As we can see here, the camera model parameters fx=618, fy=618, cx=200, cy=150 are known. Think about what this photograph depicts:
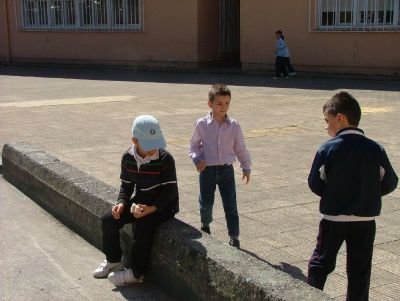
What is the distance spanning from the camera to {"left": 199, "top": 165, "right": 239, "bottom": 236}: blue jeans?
15.6 ft

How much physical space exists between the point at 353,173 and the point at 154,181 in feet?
4.81

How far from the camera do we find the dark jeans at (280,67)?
1865 cm

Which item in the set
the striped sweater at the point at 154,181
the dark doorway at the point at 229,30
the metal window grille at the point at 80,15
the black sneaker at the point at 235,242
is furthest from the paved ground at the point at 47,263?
the metal window grille at the point at 80,15

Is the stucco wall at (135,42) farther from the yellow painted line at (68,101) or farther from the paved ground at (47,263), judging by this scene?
the paved ground at (47,263)

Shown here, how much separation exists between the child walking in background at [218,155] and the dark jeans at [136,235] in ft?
1.74

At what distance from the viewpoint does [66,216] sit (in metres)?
5.63

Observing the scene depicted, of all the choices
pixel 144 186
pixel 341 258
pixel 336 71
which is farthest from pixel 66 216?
pixel 336 71

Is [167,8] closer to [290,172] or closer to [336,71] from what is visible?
[336,71]

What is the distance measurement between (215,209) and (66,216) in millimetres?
1386

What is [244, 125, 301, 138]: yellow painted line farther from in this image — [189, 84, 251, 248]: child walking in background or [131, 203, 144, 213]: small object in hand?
[131, 203, 144, 213]: small object in hand

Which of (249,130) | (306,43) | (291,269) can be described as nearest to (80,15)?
(306,43)

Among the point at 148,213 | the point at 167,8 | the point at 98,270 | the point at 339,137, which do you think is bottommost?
the point at 98,270

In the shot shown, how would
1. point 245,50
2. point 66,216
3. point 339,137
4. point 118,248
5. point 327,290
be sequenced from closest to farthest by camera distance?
1. point 339,137
2. point 327,290
3. point 118,248
4. point 66,216
5. point 245,50

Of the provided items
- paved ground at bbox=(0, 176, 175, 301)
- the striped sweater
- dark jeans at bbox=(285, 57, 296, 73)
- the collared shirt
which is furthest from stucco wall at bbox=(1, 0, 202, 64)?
the striped sweater
